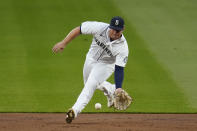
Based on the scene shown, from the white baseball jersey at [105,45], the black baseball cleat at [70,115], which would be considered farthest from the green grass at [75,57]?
the black baseball cleat at [70,115]

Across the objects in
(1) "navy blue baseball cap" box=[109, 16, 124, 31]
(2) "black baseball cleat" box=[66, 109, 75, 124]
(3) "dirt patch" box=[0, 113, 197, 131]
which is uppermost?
(1) "navy blue baseball cap" box=[109, 16, 124, 31]

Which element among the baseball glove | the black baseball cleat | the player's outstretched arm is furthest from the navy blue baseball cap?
the black baseball cleat

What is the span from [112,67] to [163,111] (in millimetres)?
1909

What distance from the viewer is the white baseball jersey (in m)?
11.3

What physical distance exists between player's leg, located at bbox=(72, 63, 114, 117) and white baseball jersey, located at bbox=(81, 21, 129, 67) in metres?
0.16

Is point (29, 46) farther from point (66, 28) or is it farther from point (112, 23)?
point (112, 23)

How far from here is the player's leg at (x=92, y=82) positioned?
1129 cm

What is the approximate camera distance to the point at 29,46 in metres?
17.7

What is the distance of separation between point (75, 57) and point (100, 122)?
16.8 feet

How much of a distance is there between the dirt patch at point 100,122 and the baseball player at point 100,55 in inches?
18.1

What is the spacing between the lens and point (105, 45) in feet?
38.2

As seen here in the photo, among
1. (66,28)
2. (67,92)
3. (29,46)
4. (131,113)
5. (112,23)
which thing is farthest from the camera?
(66,28)

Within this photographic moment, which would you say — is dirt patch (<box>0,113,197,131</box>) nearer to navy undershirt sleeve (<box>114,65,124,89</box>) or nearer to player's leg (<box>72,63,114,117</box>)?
player's leg (<box>72,63,114,117</box>)

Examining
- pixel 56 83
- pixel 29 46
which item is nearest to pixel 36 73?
pixel 56 83
